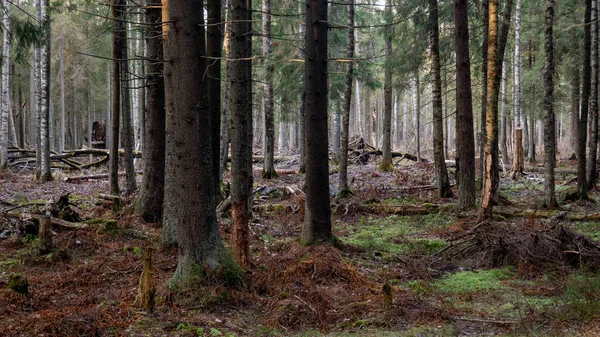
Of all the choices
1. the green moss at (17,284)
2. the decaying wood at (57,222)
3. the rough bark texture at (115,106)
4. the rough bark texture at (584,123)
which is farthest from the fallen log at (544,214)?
the rough bark texture at (115,106)

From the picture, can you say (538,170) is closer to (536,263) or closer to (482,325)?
(536,263)

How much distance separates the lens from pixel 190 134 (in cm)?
583

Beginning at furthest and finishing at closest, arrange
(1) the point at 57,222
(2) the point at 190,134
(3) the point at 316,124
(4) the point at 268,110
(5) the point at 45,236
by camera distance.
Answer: (4) the point at 268,110 < (1) the point at 57,222 < (3) the point at 316,124 < (5) the point at 45,236 < (2) the point at 190,134

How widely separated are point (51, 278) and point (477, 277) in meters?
6.28

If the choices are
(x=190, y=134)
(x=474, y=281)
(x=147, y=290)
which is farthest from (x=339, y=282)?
(x=190, y=134)

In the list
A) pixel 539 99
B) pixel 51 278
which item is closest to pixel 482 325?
pixel 51 278

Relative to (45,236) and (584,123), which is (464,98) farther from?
(45,236)

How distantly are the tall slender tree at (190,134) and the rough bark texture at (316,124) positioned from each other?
2809mm

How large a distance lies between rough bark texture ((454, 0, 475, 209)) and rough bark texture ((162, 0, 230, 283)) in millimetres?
7282

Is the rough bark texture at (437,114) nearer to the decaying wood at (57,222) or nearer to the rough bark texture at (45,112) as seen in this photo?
the decaying wood at (57,222)

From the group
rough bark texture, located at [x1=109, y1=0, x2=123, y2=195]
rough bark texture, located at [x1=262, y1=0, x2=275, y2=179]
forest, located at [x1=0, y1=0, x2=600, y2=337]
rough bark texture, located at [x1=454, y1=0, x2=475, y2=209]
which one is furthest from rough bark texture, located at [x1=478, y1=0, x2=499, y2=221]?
rough bark texture, located at [x1=109, y1=0, x2=123, y2=195]

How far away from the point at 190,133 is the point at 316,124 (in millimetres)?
3172

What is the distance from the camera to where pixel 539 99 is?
26.3 m

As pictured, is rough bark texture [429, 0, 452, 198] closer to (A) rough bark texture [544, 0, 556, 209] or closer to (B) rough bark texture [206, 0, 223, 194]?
(A) rough bark texture [544, 0, 556, 209]
